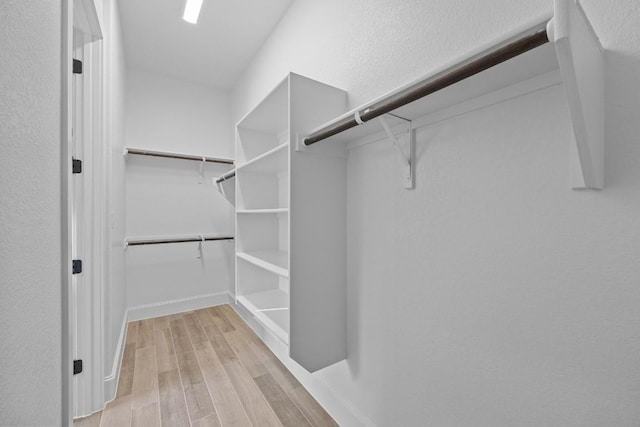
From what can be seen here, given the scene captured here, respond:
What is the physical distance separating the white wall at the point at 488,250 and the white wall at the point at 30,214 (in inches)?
42.8

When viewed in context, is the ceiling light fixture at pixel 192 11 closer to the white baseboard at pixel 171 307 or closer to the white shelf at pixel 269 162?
the white shelf at pixel 269 162

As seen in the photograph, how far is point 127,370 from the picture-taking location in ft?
6.28

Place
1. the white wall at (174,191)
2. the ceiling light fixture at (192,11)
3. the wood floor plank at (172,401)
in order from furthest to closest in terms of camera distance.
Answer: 1. the white wall at (174,191)
2. the ceiling light fixture at (192,11)
3. the wood floor plank at (172,401)

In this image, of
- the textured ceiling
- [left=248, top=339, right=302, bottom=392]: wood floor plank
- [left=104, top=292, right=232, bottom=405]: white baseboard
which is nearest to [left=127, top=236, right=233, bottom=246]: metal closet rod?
[left=104, top=292, right=232, bottom=405]: white baseboard

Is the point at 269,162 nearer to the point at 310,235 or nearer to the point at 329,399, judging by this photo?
the point at 310,235

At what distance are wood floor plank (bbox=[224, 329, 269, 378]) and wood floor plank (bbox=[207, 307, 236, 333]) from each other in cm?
8

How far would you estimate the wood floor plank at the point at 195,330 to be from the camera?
7.56 ft

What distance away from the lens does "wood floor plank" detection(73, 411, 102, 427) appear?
1440 mm

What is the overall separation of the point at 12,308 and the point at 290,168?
0.95m

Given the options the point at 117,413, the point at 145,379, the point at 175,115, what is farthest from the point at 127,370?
the point at 175,115

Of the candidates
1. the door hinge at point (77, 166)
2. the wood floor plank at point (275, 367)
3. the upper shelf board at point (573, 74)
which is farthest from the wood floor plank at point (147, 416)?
the upper shelf board at point (573, 74)

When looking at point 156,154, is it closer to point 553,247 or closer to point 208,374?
point 208,374

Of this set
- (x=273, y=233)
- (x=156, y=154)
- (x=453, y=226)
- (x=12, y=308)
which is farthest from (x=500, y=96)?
(x=156, y=154)

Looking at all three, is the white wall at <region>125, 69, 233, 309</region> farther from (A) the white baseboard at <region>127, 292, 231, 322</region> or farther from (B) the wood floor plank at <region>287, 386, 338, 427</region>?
(B) the wood floor plank at <region>287, 386, 338, 427</region>
